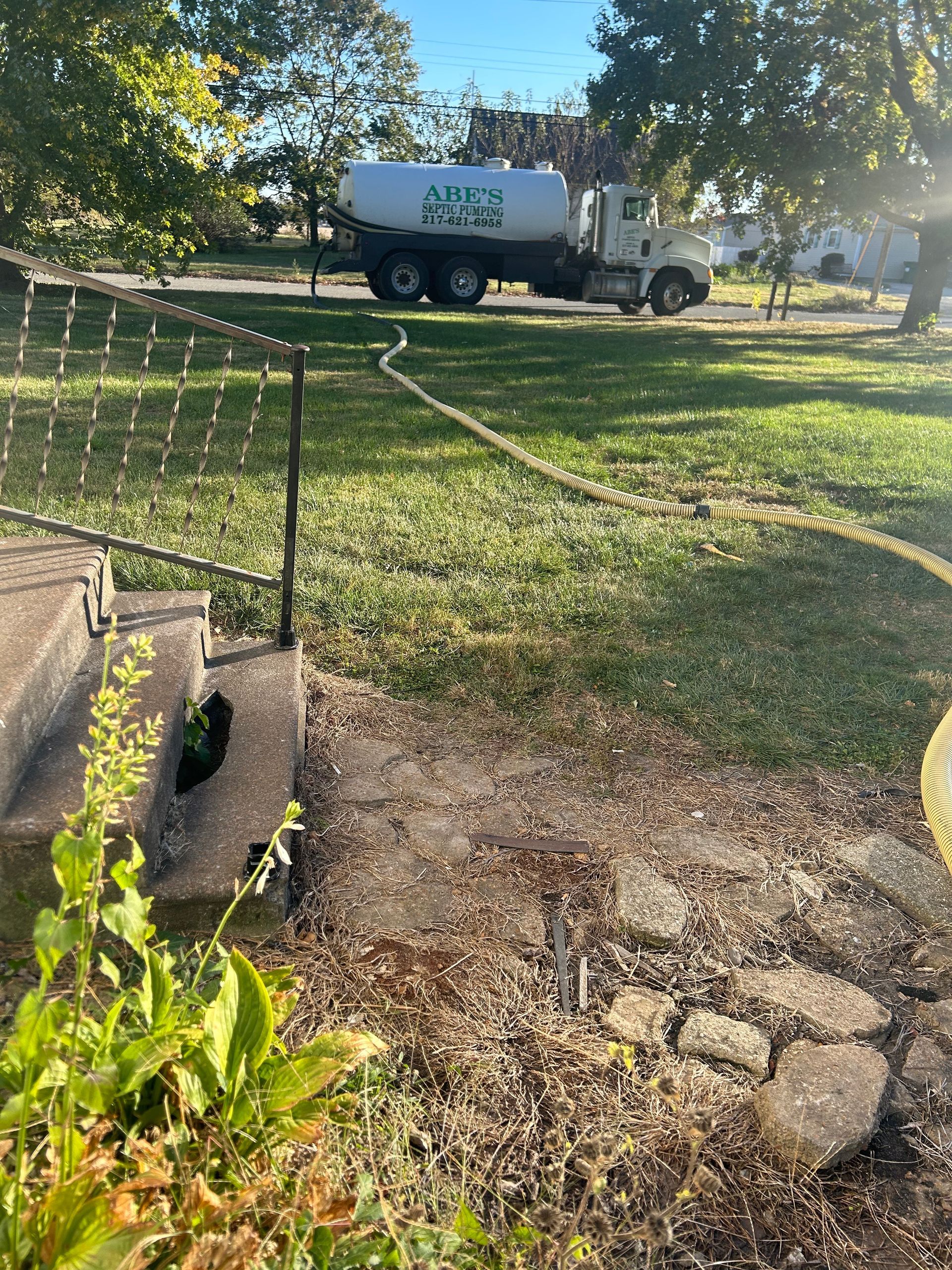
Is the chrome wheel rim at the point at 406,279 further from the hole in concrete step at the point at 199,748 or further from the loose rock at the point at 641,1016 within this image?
the loose rock at the point at 641,1016

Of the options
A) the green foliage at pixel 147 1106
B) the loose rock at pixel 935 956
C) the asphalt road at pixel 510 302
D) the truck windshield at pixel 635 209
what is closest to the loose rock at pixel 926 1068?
the loose rock at pixel 935 956

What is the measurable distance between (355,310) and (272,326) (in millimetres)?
3785

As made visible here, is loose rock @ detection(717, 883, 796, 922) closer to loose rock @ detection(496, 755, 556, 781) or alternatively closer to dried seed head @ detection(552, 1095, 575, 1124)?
loose rock @ detection(496, 755, 556, 781)

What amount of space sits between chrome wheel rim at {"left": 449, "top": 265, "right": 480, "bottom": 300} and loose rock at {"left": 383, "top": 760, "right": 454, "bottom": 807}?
17.4 m

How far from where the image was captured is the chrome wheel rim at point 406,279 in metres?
18.3

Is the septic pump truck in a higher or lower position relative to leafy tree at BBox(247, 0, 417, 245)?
lower

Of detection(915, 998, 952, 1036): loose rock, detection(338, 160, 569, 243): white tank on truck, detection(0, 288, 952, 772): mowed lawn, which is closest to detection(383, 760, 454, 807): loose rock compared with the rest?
detection(0, 288, 952, 772): mowed lawn

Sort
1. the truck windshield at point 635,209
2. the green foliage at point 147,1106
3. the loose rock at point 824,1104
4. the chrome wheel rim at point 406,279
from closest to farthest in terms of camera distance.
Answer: the green foliage at point 147,1106 < the loose rock at point 824,1104 < the chrome wheel rim at point 406,279 < the truck windshield at point 635,209

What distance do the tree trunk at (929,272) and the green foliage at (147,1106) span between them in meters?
20.2

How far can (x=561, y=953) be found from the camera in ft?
7.59

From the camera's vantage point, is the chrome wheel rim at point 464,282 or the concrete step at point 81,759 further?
the chrome wheel rim at point 464,282

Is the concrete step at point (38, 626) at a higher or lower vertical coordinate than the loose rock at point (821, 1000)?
higher

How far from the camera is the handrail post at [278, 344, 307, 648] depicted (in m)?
3.04

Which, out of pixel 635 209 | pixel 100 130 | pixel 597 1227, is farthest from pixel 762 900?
pixel 635 209
